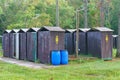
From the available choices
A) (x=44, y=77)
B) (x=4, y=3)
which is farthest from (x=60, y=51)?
(x=4, y=3)

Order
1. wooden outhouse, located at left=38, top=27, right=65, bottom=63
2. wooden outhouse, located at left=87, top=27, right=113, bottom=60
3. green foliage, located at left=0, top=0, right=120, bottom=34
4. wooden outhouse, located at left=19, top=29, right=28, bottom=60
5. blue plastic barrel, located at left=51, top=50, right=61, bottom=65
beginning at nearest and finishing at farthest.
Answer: blue plastic barrel, located at left=51, top=50, right=61, bottom=65
wooden outhouse, located at left=38, top=27, right=65, bottom=63
wooden outhouse, located at left=87, top=27, right=113, bottom=60
wooden outhouse, located at left=19, top=29, right=28, bottom=60
green foliage, located at left=0, top=0, right=120, bottom=34

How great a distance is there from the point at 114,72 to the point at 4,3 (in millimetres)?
41204

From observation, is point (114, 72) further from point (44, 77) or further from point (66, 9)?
point (66, 9)

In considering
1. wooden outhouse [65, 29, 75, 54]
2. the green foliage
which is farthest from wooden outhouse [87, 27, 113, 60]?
the green foliage

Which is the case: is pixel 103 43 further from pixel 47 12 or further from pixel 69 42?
pixel 47 12

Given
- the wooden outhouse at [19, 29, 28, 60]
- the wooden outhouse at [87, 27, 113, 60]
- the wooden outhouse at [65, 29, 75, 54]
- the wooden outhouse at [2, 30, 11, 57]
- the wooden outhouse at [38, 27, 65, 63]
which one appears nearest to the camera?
the wooden outhouse at [38, 27, 65, 63]

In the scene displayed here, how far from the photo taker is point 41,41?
18.5 metres

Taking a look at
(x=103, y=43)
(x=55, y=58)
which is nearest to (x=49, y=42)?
(x=55, y=58)

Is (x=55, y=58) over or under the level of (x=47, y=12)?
under

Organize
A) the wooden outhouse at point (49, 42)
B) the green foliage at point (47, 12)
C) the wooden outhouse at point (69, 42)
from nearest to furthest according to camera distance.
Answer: the wooden outhouse at point (49, 42) < the wooden outhouse at point (69, 42) < the green foliage at point (47, 12)

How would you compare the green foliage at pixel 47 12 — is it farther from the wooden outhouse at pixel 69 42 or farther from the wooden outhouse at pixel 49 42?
the wooden outhouse at pixel 49 42

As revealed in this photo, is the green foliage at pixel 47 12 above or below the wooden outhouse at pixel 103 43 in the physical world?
above

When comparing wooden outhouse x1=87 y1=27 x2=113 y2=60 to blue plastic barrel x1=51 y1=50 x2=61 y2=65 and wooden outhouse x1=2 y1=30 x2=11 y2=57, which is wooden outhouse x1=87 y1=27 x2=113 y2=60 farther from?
wooden outhouse x1=2 y1=30 x2=11 y2=57

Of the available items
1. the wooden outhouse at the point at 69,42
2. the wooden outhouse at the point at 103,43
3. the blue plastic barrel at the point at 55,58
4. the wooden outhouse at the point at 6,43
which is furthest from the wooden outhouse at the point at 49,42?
the wooden outhouse at the point at 6,43
